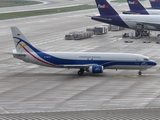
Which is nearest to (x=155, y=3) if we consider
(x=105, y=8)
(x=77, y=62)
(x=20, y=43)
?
(x=105, y=8)

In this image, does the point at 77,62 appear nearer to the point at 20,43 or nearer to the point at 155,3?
the point at 20,43

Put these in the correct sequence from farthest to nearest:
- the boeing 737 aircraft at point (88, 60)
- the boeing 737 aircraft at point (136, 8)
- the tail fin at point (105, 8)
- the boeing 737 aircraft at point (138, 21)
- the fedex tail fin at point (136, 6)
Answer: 1. the fedex tail fin at point (136, 6)
2. the boeing 737 aircraft at point (136, 8)
3. the tail fin at point (105, 8)
4. the boeing 737 aircraft at point (138, 21)
5. the boeing 737 aircraft at point (88, 60)

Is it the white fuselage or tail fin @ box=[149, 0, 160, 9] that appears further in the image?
tail fin @ box=[149, 0, 160, 9]

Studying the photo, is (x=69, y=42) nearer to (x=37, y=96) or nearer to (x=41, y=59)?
(x=41, y=59)

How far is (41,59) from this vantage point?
64062 mm

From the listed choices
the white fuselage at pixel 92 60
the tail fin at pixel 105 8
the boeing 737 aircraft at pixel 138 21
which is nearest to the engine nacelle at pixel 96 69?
the white fuselage at pixel 92 60

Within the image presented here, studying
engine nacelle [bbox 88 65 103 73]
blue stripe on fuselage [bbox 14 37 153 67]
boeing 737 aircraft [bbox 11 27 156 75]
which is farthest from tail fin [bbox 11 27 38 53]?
engine nacelle [bbox 88 65 103 73]

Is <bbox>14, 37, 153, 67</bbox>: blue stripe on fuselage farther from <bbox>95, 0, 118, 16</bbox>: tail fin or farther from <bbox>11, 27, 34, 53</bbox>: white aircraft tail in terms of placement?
<bbox>95, 0, 118, 16</bbox>: tail fin

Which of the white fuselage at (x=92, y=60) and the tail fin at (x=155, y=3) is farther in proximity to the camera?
the tail fin at (x=155, y=3)

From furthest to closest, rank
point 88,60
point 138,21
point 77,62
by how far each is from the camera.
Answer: point 138,21
point 77,62
point 88,60

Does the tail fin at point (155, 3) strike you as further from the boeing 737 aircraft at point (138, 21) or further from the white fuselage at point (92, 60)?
the white fuselage at point (92, 60)

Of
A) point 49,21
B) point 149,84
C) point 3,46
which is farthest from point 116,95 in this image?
point 49,21

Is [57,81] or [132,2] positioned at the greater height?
[132,2]

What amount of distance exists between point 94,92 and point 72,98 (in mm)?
4547
